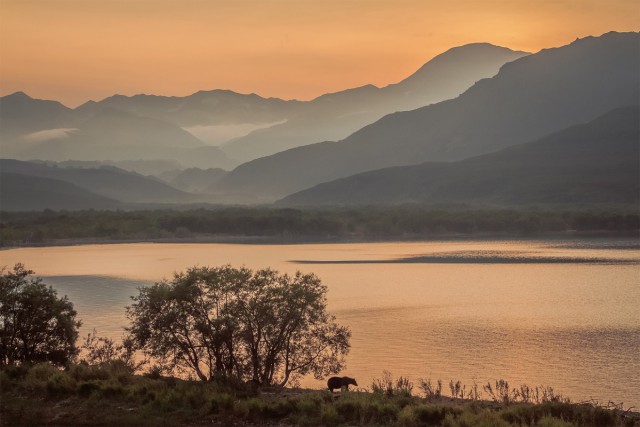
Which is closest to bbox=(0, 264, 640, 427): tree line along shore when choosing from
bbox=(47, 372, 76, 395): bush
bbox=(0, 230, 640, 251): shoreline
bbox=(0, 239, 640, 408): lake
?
bbox=(47, 372, 76, 395): bush

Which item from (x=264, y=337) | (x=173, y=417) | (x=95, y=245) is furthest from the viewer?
(x=95, y=245)

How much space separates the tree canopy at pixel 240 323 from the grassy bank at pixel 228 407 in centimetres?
336

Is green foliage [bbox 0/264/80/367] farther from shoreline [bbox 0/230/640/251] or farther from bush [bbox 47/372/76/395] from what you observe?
shoreline [bbox 0/230/640/251]

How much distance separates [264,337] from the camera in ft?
139

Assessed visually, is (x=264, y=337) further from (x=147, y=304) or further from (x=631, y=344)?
(x=631, y=344)

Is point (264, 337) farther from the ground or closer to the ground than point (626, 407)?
farther from the ground

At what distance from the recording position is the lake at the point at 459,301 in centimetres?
4988

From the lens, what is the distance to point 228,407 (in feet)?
112

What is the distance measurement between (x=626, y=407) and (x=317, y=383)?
14859 mm

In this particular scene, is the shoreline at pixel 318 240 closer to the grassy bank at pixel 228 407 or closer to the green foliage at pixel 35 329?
the green foliage at pixel 35 329

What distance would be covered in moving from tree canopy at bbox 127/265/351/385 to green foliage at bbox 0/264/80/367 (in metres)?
4.22

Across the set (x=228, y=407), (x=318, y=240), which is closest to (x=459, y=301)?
(x=228, y=407)

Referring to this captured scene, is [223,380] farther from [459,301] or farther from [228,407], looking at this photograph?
[459,301]

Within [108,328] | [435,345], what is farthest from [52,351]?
[435,345]
